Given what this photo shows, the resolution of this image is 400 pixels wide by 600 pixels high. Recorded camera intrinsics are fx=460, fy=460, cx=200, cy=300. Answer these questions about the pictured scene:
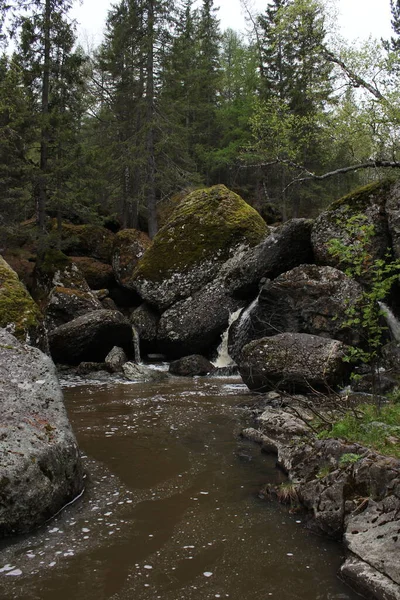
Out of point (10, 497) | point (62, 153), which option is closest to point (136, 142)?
point (62, 153)

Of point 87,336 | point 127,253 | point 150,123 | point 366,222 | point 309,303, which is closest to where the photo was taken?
point 309,303

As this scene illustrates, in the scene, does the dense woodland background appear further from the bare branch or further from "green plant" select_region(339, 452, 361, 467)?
"green plant" select_region(339, 452, 361, 467)

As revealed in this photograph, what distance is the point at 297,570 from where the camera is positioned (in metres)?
3.70

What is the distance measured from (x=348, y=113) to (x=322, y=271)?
21.8ft

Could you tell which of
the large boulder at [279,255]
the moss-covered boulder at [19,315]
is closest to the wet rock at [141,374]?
the moss-covered boulder at [19,315]

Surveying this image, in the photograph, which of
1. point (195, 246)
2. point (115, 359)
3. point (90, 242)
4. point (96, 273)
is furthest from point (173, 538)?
point (90, 242)

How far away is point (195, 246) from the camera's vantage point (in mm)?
17641

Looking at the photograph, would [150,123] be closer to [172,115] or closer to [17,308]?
[172,115]

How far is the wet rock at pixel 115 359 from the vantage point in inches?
575

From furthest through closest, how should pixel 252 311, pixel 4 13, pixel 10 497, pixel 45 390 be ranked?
pixel 4 13 < pixel 252 311 < pixel 45 390 < pixel 10 497

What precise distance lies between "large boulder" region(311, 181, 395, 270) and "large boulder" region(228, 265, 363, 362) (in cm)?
118

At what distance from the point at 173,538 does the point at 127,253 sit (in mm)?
19458

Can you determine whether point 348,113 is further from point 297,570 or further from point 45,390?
point 297,570

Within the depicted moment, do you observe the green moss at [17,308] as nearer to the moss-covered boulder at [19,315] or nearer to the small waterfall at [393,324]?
the moss-covered boulder at [19,315]
